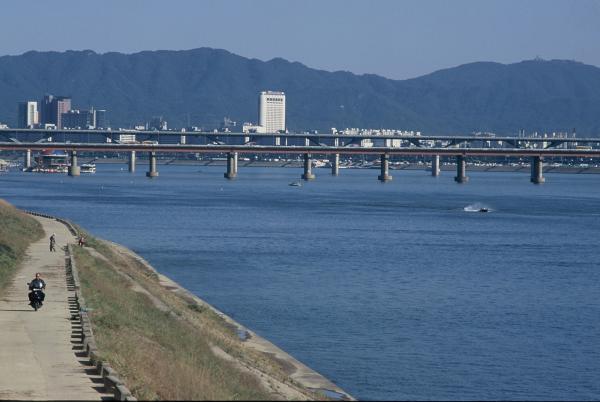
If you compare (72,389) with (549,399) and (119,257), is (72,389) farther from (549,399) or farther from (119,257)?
(119,257)

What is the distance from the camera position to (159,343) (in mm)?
29812

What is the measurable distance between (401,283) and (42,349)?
31.4 meters

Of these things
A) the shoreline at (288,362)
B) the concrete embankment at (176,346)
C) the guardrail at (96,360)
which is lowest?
the shoreline at (288,362)

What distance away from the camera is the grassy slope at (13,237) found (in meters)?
43.4

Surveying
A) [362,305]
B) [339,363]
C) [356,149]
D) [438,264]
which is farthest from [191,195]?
[339,363]

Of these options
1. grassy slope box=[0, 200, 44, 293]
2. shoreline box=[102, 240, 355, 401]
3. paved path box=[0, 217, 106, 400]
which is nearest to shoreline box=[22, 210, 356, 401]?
shoreline box=[102, 240, 355, 401]

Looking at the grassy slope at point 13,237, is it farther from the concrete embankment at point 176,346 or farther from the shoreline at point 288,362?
the shoreline at point 288,362

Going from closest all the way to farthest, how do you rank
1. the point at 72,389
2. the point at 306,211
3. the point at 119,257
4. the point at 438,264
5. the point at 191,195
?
the point at 72,389, the point at 119,257, the point at 438,264, the point at 306,211, the point at 191,195

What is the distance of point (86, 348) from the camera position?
84.0 feet

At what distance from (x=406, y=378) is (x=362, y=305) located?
46.5 feet

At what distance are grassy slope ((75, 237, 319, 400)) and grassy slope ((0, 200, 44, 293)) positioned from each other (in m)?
2.49

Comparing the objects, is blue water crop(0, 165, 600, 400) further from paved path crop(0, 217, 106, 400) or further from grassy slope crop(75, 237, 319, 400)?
paved path crop(0, 217, 106, 400)

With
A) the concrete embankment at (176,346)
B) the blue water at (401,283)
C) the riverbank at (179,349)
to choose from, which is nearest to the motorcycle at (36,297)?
the concrete embankment at (176,346)

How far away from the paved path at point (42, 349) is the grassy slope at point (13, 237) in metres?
2.47
